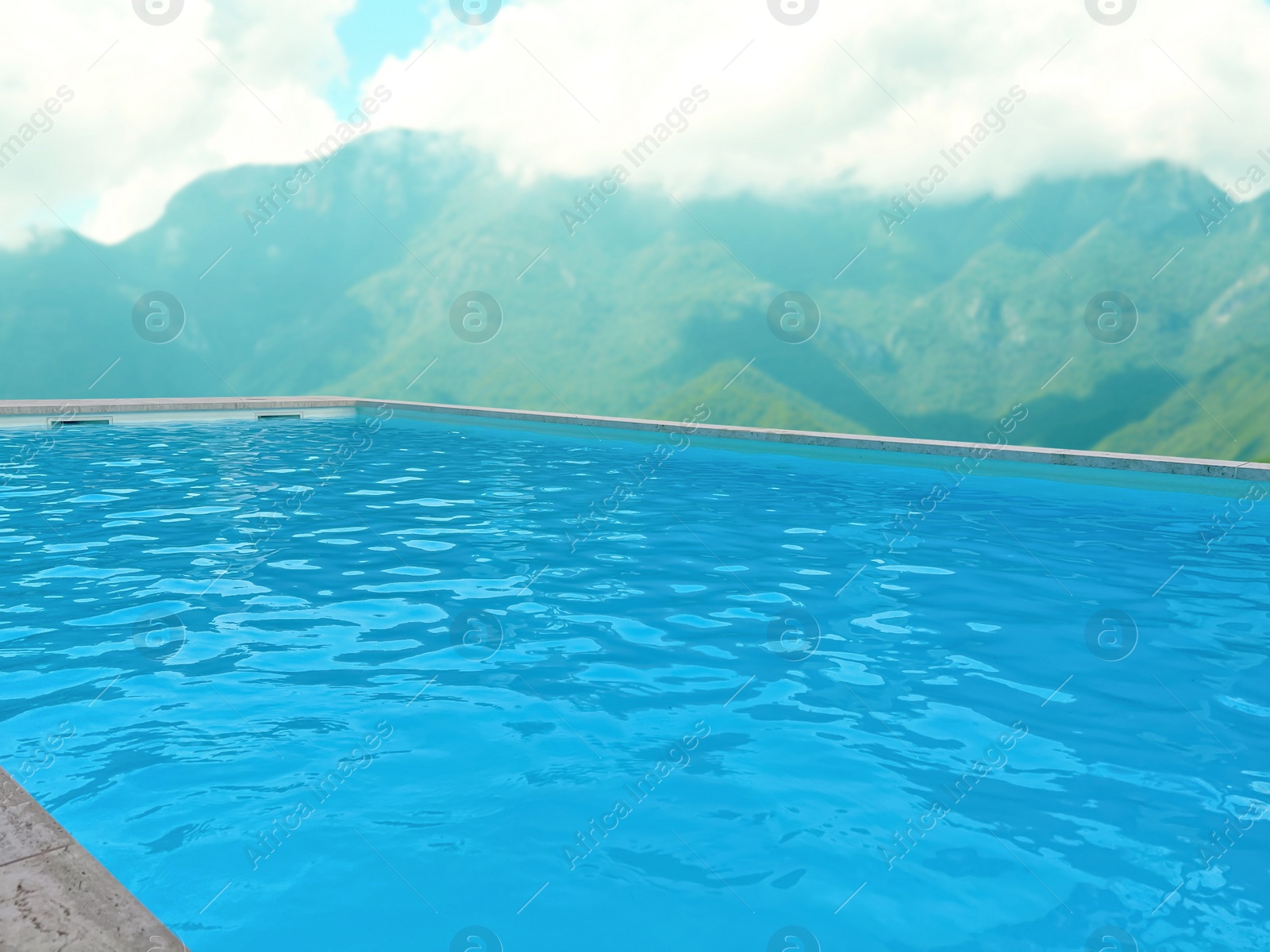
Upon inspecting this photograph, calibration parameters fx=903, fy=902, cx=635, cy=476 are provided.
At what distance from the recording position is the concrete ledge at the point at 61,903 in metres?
1.76

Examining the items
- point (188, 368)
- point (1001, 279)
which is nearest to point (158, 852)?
point (1001, 279)

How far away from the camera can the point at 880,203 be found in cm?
2883

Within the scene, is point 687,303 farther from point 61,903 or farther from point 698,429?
point 61,903

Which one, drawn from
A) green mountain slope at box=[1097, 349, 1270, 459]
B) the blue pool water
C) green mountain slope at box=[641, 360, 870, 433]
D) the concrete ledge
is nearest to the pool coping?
the blue pool water

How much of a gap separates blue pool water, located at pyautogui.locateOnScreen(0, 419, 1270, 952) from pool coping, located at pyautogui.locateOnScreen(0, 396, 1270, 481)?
3630mm

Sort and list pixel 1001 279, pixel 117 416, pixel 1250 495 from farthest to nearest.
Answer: pixel 1001 279 < pixel 117 416 < pixel 1250 495

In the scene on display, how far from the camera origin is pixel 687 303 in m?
28.4

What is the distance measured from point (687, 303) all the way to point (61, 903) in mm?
27407

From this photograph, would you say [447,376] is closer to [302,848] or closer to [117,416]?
[117,416]

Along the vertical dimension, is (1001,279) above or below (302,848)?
above

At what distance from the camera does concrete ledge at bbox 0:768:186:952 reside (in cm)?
176

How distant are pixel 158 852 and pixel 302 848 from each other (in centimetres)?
39

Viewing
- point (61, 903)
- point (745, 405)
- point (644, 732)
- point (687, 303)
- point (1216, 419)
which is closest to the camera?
point (61, 903)

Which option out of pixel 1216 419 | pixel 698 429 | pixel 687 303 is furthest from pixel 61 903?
pixel 687 303
